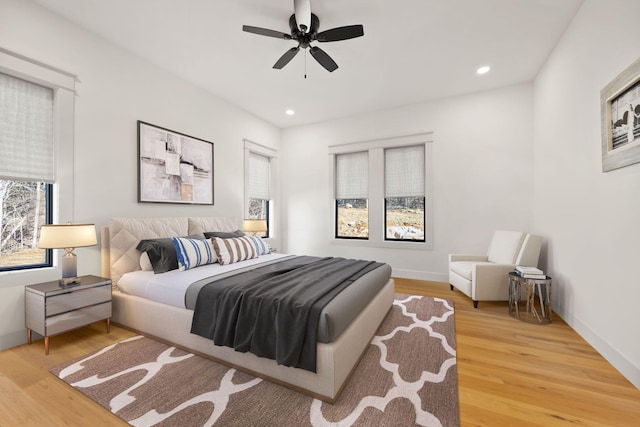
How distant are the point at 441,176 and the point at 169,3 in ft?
14.1

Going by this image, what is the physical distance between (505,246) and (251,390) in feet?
12.1

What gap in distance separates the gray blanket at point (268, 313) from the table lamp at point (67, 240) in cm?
125

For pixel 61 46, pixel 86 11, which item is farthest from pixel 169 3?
pixel 61 46

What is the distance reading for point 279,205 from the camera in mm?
5852

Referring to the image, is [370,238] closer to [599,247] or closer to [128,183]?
[599,247]

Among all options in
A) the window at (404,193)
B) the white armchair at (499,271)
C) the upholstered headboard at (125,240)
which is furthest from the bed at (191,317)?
the window at (404,193)

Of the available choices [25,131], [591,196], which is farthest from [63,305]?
[591,196]

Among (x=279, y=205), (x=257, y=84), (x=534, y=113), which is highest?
(x=257, y=84)

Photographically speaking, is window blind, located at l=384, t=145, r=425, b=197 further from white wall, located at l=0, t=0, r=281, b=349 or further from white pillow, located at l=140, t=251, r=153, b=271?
white pillow, located at l=140, t=251, r=153, b=271

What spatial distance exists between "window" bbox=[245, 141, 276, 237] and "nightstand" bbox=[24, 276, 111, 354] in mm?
2645

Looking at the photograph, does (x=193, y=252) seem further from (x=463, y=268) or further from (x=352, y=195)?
(x=463, y=268)

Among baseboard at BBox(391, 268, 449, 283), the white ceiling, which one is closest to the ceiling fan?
the white ceiling

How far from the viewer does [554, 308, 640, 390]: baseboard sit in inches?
71.4

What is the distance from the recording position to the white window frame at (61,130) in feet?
8.17
